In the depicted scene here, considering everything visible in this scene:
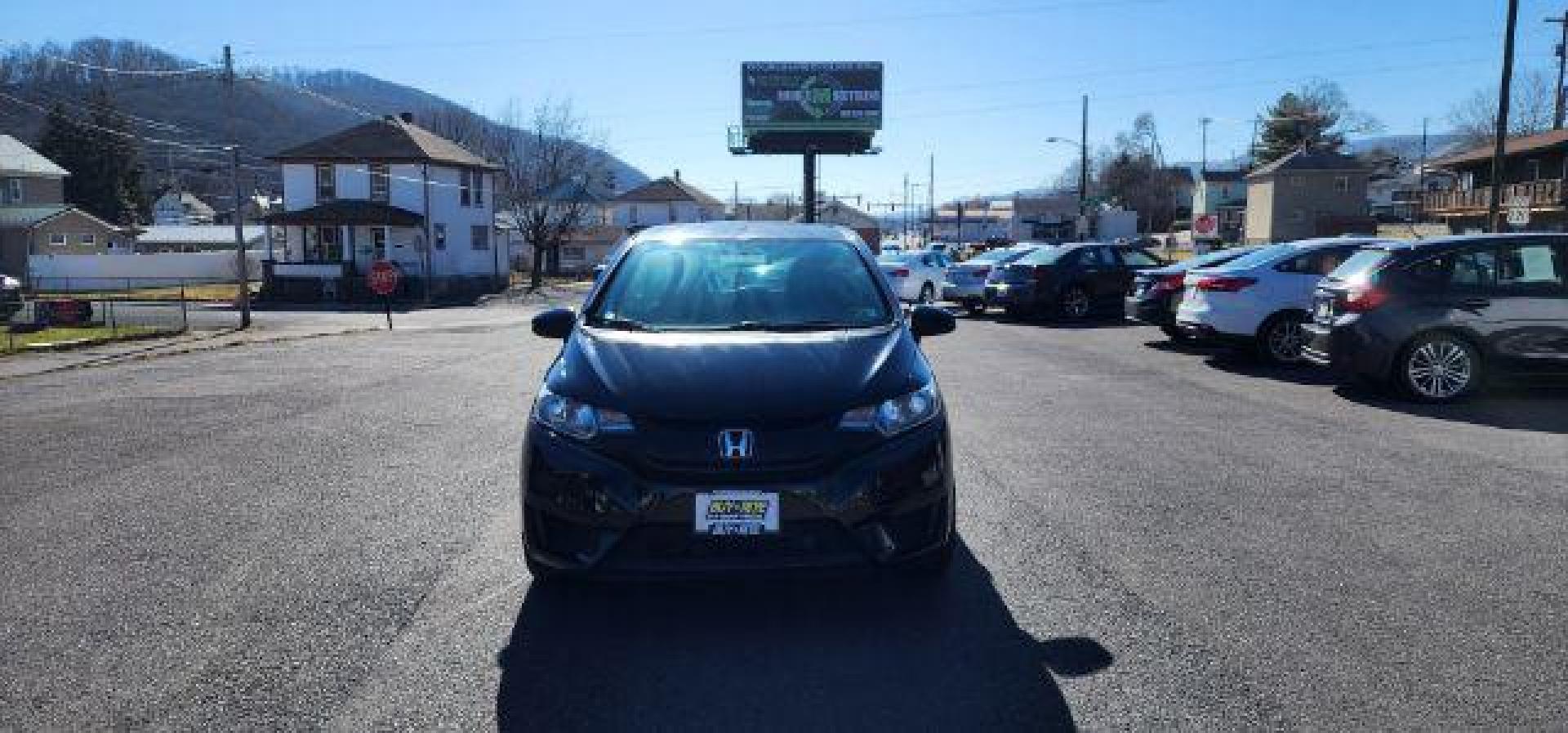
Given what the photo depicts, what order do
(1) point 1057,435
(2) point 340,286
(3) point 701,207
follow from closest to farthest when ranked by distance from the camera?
(1) point 1057,435, (2) point 340,286, (3) point 701,207

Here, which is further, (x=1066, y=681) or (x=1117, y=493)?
(x=1117, y=493)

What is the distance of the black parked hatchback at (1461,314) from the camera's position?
375 inches

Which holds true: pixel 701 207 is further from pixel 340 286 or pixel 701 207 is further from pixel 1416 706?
pixel 1416 706

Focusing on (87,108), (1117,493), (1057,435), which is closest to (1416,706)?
(1117,493)

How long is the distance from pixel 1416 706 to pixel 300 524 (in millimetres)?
5169

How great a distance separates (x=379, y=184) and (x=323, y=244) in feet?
11.9

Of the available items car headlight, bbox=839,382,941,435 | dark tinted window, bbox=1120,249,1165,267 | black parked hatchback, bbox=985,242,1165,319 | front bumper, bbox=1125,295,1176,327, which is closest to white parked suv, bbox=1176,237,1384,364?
front bumper, bbox=1125,295,1176,327

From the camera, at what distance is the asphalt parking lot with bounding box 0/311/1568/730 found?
11.5ft

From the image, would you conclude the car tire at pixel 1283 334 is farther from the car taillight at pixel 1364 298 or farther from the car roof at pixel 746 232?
the car roof at pixel 746 232

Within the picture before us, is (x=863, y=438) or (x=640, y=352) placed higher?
(x=640, y=352)

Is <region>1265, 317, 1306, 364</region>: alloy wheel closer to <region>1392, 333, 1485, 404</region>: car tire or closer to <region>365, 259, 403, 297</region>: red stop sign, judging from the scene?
<region>1392, 333, 1485, 404</region>: car tire

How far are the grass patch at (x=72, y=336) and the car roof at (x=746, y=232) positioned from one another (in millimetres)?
16048

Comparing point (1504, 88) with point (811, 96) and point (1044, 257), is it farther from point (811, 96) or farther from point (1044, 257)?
point (811, 96)

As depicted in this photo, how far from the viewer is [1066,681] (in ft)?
12.0
